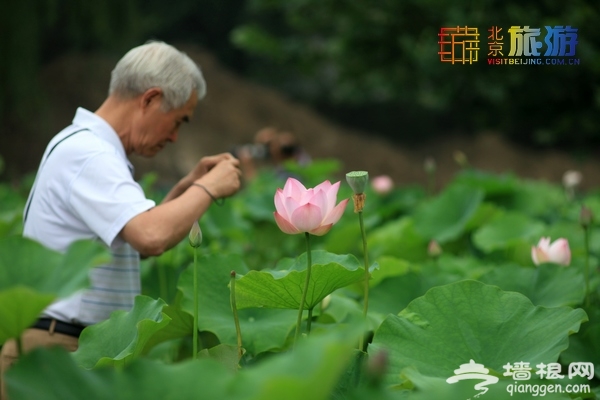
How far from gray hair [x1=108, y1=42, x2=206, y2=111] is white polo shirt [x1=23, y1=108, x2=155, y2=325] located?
0.10 m

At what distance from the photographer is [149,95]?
1804 mm

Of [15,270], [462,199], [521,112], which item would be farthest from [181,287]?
[521,112]

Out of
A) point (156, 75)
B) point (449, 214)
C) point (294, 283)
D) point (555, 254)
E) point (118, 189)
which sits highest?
point (156, 75)

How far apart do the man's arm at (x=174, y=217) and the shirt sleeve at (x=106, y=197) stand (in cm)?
2

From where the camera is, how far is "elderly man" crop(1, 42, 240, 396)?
5.26 ft

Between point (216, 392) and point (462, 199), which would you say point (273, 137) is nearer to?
point (462, 199)

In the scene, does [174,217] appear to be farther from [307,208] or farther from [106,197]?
[307,208]

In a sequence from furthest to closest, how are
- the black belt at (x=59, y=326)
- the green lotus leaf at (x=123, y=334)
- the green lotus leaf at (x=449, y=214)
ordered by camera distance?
the green lotus leaf at (x=449, y=214) < the black belt at (x=59, y=326) < the green lotus leaf at (x=123, y=334)

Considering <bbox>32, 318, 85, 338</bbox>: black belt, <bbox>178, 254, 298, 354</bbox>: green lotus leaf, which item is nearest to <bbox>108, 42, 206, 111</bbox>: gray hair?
<bbox>178, 254, 298, 354</bbox>: green lotus leaf

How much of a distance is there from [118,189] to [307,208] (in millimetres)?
482

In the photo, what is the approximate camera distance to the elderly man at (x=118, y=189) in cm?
160

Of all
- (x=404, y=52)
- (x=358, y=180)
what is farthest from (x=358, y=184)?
(x=404, y=52)

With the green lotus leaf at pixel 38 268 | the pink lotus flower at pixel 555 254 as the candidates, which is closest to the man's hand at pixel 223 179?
the pink lotus flower at pixel 555 254

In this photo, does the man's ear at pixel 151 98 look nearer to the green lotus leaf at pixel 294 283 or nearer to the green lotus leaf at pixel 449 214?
the green lotus leaf at pixel 294 283
